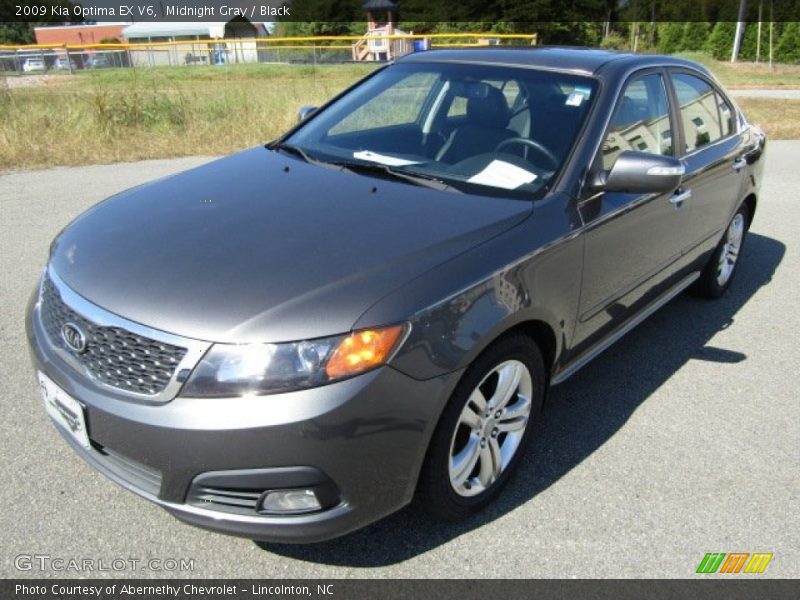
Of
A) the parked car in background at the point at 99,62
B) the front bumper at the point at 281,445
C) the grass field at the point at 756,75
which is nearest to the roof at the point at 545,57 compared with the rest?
the front bumper at the point at 281,445

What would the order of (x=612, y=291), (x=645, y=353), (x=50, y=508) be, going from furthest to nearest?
(x=645, y=353), (x=612, y=291), (x=50, y=508)

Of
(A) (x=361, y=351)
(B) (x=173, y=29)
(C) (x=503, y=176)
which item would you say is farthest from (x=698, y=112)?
(B) (x=173, y=29)

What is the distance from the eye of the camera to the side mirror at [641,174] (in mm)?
2867

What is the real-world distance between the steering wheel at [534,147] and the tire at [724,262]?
205 cm

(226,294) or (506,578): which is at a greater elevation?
(226,294)

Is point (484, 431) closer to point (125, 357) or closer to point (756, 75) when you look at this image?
point (125, 357)

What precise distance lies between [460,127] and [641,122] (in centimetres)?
94

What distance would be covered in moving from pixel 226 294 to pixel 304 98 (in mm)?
12265

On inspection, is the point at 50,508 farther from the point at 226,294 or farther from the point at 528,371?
the point at 528,371

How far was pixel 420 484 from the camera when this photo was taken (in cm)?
234

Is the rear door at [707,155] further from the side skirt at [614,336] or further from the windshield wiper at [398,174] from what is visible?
the windshield wiper at [398,174]

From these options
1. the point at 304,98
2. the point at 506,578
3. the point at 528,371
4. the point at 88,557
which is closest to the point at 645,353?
the point at 528,371

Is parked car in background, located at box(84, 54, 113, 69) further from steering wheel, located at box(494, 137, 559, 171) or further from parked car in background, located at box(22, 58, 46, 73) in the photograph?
steering wheel, located at box(494, 137, 559, 171)

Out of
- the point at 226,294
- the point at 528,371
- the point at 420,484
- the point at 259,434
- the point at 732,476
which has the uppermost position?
the point at 226,294
